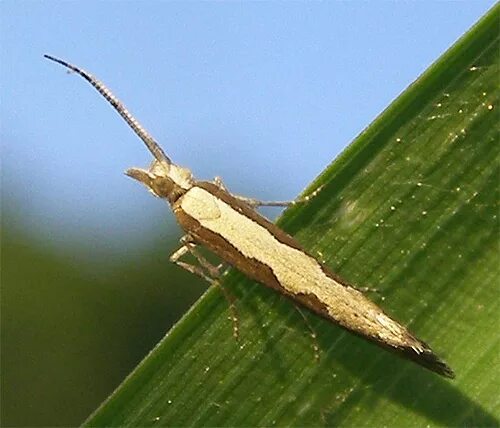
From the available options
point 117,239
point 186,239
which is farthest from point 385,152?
point 117,239

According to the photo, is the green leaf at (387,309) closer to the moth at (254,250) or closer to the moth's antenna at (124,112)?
the moth at (254,250)

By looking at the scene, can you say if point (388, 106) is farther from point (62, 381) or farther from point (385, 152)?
point (62, 381)

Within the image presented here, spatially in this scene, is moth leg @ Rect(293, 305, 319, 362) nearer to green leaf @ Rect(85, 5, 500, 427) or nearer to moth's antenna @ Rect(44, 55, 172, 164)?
green leaf @ Rect(85, 5, 500, 427)

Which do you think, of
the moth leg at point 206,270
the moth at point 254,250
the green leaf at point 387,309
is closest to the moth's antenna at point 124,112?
the moth at point 254,250

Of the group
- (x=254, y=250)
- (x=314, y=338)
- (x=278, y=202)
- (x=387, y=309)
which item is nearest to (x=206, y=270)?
(x=254, y=250)

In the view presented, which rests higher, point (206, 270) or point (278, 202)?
point (278, 202)

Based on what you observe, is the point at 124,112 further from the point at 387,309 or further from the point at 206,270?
the point at 387,309

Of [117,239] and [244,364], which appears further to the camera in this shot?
[117,239]
